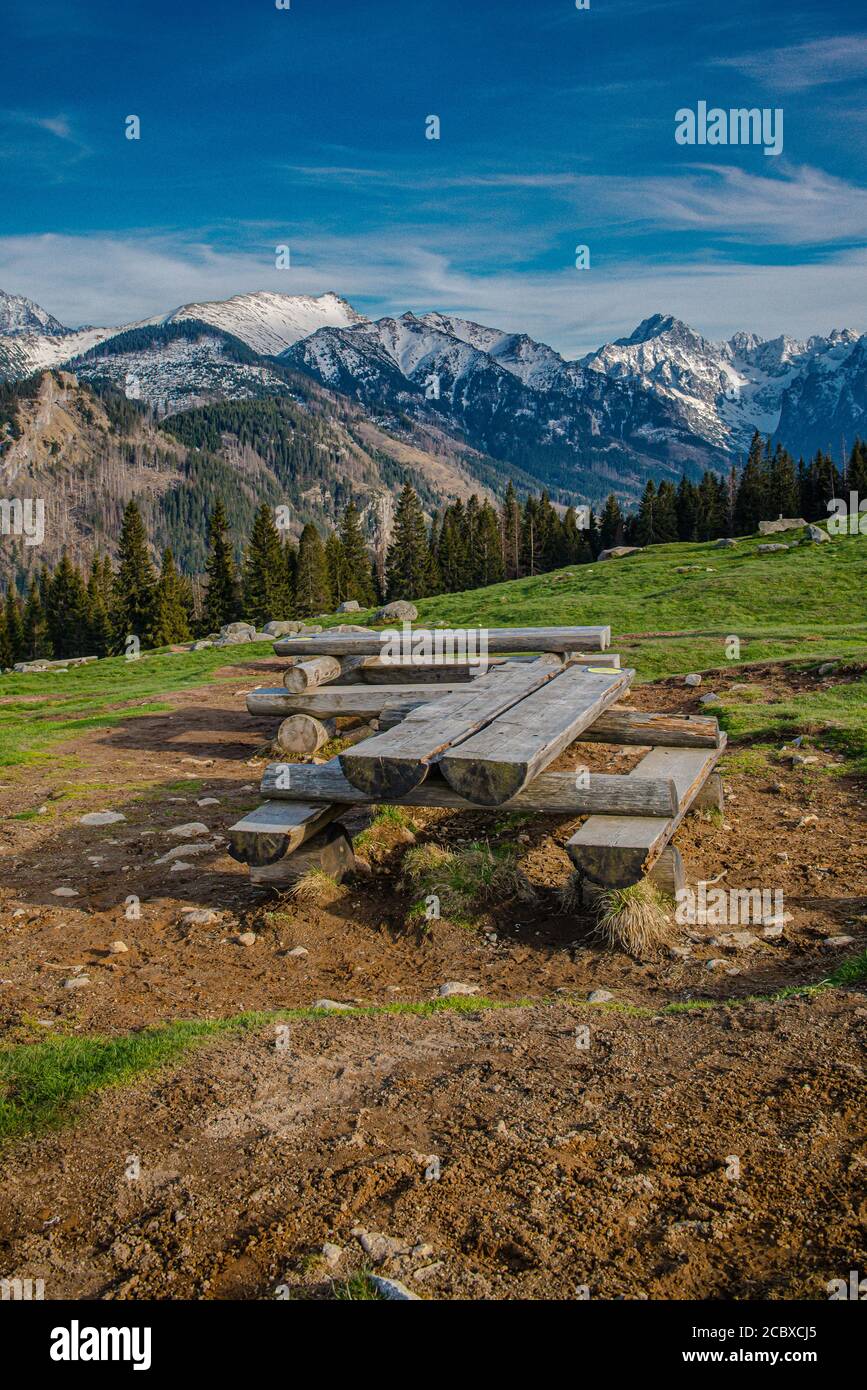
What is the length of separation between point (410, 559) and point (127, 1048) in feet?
295

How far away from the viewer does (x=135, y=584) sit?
84062mm

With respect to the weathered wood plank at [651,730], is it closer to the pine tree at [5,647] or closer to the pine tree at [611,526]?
the pine tree at [611,526]

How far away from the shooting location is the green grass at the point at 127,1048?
173 inches

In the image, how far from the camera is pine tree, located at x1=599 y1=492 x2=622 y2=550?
99.8 meters

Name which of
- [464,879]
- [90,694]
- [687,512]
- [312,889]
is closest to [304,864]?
[312,889]

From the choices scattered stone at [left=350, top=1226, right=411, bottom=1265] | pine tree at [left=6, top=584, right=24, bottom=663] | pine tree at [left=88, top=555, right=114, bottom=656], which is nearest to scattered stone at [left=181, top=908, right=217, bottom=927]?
scattered stone at [left=350, top=1226, right=411, bottom=1265]

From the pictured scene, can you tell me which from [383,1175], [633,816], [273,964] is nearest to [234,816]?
[273,964]

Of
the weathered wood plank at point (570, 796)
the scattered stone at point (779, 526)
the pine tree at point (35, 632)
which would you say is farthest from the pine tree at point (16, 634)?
the weathered wood plank at point (570, 796)

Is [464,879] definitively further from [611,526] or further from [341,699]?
[611,526]

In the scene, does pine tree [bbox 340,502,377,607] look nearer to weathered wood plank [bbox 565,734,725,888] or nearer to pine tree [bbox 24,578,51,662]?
pine tree [bbox 24,578,51,662]

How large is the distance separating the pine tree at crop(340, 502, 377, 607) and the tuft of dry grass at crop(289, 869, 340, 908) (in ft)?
284

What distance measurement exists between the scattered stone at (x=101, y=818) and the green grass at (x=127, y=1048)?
5097mm

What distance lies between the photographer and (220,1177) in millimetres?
3809

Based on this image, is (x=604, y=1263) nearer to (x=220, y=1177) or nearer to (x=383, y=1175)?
(x=383, y=1175)
